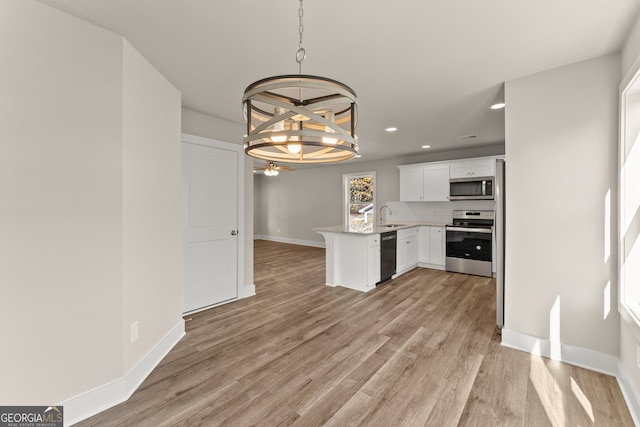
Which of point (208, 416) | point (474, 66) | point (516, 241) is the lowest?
point (208, 416)

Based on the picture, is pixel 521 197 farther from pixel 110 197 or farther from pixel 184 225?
pixel 184 225

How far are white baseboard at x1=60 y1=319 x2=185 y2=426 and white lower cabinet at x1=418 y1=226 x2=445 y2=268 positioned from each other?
5.04 m

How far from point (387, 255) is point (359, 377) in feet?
9.05

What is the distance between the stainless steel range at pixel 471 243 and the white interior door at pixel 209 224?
411cm

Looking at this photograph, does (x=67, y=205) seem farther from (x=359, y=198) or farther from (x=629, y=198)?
(x=359, y=198)

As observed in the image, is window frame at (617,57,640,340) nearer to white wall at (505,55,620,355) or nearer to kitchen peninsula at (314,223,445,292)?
white wall at (505,55,620,355)

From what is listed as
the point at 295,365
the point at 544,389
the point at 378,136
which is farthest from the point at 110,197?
the point at 378,136

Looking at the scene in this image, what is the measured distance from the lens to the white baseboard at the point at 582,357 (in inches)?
72.0

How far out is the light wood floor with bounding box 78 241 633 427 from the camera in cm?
174

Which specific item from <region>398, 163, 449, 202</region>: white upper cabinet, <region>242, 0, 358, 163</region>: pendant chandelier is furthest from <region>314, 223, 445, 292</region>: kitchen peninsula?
<region>242, 0, 358, 163</region>: pendant chandelier

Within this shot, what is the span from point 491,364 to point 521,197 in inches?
58.7

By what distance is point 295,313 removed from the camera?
11.1ft

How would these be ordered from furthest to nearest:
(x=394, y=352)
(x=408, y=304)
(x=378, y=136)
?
1. (x=378, y=136)
2. (x=408, y=304)
3. (x=394, y=352)

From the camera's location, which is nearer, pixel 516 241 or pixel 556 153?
pixel 556 153
